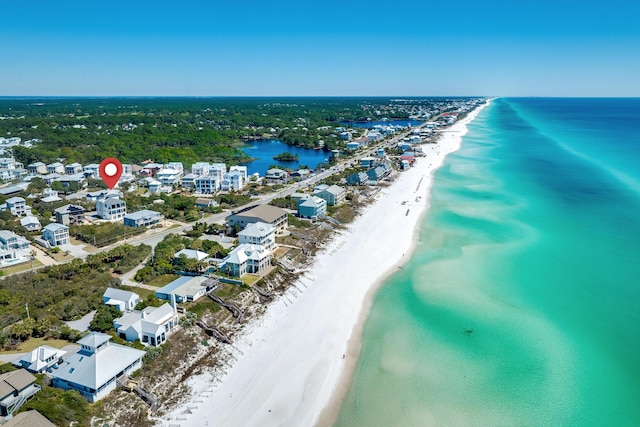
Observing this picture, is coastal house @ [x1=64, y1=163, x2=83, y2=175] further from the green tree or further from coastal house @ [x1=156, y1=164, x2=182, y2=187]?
the green tree

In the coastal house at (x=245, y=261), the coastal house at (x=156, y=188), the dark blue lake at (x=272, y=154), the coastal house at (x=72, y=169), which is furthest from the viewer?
the dark blue lake at (x=272, y=154)

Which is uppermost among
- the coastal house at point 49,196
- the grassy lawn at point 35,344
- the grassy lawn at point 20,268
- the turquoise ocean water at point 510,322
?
the coastal house at point 49,196

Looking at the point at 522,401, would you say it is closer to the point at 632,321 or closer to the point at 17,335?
the point at 632,321

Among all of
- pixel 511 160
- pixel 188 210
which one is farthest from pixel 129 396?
pixel 511 160

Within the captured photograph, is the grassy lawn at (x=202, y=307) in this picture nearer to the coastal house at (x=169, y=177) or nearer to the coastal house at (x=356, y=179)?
the coastal house at (x=169, y=177)

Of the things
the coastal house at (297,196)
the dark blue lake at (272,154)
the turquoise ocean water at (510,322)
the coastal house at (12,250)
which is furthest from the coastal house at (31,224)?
the dark blue lake at (272,154)

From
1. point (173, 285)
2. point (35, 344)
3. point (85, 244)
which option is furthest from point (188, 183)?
point (35, 344)
